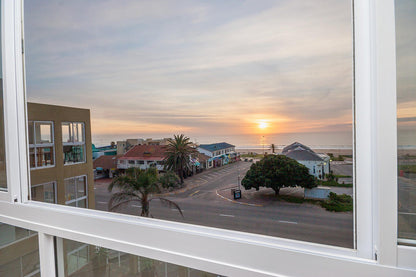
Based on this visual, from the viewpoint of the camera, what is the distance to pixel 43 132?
61.4 inches

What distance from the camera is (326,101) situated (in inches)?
35.5

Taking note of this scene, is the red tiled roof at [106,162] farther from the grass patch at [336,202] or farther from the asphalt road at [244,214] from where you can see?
the grass patch at [336,202]

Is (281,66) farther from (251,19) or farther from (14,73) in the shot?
(14,73)

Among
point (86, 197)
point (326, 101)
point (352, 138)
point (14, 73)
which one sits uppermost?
point (14, 73)

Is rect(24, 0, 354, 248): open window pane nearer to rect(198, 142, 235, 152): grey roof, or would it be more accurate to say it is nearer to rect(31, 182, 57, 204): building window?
rect(198, 142, 235, 152): grey roof

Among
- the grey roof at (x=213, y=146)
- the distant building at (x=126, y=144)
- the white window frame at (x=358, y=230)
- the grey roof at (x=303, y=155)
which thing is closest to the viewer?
the white window frame at (x=358, y=230)

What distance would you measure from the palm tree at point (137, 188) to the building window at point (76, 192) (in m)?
0.21

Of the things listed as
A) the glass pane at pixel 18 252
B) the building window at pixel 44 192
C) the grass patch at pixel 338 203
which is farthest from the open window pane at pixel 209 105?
the glass pane at pixel 18 252

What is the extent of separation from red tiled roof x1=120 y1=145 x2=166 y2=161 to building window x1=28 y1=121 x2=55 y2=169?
494 mm

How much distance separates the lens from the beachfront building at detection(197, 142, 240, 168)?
117 cm

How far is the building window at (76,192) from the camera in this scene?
145 centimetres

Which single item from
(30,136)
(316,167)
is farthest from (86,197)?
(316,167)

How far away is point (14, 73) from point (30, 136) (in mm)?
360

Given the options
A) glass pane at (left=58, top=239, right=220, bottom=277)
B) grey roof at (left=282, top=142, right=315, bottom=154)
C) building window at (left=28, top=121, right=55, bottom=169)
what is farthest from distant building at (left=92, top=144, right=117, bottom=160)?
grey roof at (left=282, top=142, right=315, bottom=154)
